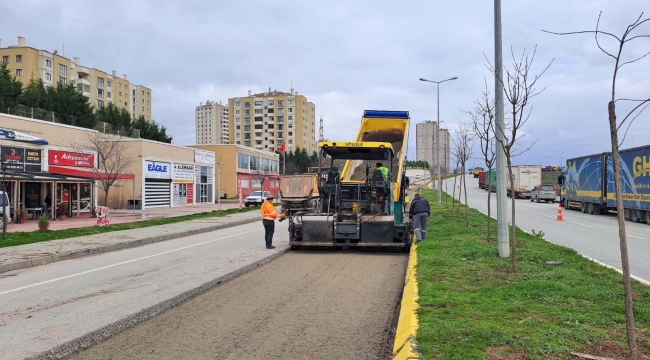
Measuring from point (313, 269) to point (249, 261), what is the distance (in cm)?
182

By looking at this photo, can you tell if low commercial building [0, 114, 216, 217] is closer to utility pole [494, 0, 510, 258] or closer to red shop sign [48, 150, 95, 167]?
red shop sign [48, 150, 95, 167]

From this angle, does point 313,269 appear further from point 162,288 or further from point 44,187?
point 44,187

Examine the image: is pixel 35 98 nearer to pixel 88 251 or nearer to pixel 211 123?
pixel 88 251

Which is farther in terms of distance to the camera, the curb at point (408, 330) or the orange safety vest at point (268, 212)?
the orange safety vest at point (268, 212)

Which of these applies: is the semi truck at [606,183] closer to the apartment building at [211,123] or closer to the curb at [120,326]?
the curb at [120,326]

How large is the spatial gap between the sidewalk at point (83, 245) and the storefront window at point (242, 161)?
126 feet

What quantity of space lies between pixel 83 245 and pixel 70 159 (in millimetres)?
18278

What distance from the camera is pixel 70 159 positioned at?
3231cm

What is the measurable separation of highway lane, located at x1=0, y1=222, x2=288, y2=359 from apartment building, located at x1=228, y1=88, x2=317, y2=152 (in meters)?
113

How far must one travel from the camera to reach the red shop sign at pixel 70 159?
1219 inches

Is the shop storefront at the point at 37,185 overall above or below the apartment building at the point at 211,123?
below

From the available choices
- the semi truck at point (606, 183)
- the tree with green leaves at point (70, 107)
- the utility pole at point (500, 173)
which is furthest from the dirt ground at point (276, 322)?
the tree with green leaves at point (70, 107)

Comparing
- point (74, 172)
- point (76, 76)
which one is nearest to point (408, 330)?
point (74, 172)

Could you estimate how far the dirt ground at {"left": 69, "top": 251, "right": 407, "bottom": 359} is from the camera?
5617 millimetres
